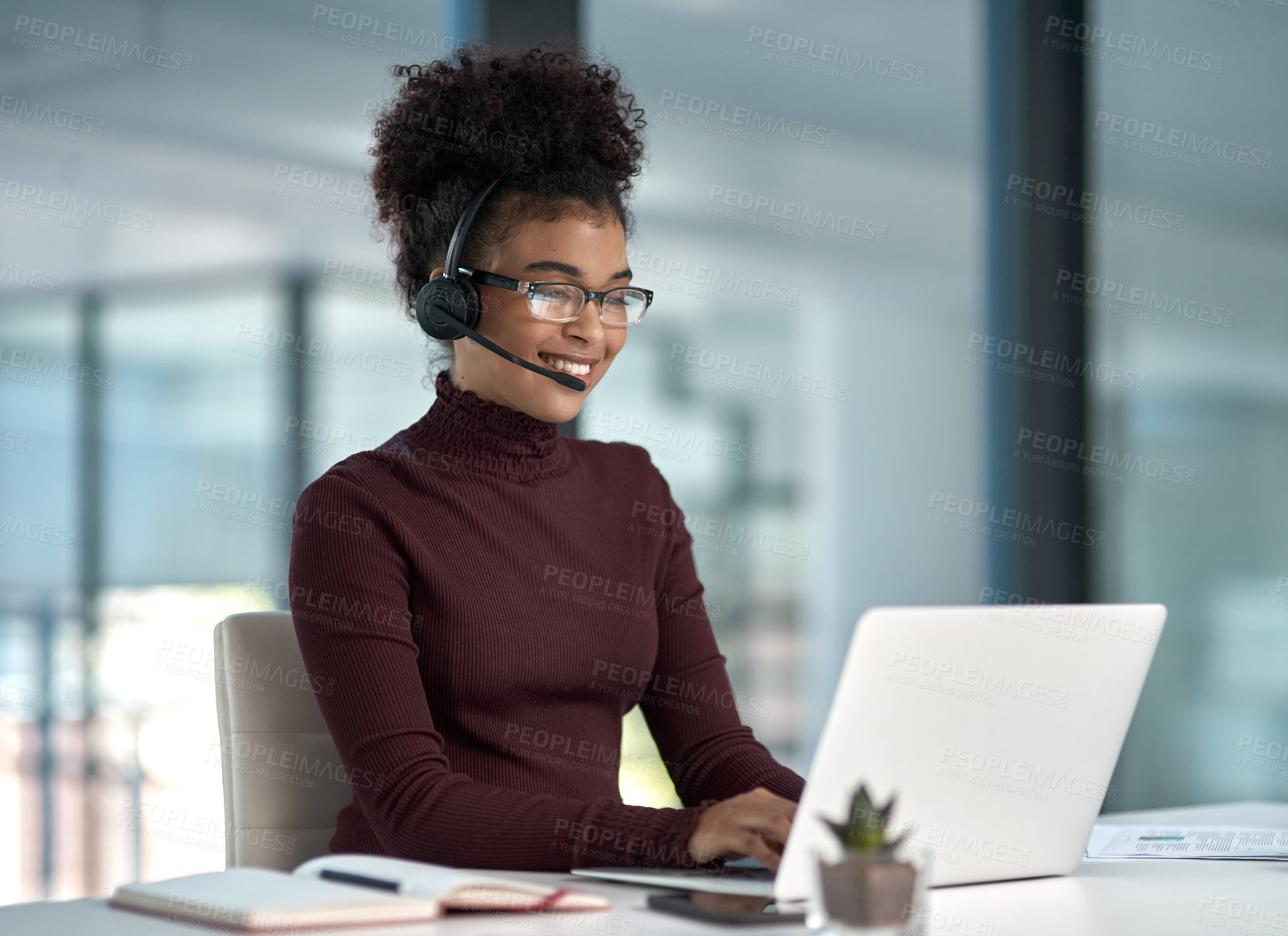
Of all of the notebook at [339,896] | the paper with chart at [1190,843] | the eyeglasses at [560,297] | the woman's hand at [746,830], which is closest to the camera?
the notebook at [339,896]

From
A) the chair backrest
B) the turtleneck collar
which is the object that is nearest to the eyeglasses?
the turtleneck collar

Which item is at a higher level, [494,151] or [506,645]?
[494,151]

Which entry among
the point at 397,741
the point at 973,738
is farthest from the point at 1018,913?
the point at 397,741

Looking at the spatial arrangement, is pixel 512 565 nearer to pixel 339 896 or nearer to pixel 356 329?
pixel 339 896

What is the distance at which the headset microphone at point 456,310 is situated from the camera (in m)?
1.55

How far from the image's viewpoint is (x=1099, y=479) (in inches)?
121

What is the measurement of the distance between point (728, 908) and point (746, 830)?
0.12 metres

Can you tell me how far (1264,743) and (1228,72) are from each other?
154 centimetres

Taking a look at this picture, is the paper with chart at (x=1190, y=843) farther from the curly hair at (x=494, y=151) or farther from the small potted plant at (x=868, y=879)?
the curly hair at (x=494, y=151)

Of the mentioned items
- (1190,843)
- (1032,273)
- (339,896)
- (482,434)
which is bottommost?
(1190,843)

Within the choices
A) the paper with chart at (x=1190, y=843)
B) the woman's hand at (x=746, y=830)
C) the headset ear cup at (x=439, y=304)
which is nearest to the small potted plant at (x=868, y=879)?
the woman's hand at (x=746, y=830)

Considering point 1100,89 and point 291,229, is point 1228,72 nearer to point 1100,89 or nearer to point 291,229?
point 1100,89

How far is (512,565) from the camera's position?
153cm

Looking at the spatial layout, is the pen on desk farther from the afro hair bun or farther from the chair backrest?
the afro hair bun
